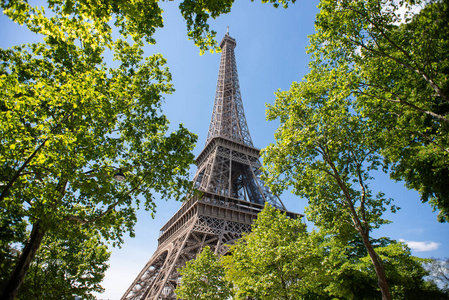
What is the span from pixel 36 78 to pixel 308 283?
14.4 metres

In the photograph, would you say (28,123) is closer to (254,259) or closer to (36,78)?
(36,78)

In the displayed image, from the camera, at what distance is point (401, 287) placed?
18312 millimetres

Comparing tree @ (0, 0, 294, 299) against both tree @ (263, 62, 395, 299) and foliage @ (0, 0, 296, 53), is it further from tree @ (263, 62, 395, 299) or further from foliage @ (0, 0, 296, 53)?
tree @ (263, 62, 395, 299)

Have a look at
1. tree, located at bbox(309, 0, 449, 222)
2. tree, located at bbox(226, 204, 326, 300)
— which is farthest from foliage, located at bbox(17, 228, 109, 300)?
tree, located at bbox(309, 0, 449, 222)

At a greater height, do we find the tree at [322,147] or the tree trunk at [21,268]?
the tree at [322,147]

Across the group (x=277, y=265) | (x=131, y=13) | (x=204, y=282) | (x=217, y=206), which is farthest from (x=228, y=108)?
(x=131, y=13)

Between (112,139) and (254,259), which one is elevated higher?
(112,139)

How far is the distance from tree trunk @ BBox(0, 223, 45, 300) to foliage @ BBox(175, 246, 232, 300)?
13092mm

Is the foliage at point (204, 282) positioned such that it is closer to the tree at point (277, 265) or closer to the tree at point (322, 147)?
the tree at point (277, 265)

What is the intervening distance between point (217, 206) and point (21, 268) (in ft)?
78.6

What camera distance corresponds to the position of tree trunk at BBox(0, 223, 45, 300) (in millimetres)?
5867

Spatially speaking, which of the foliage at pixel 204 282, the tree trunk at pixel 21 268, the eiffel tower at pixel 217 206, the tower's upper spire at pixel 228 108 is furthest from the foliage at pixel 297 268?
the tower's upper spire at pixel 228 108

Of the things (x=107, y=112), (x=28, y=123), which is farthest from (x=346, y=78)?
(x=28, y=123)

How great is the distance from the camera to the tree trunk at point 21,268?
5.87m
